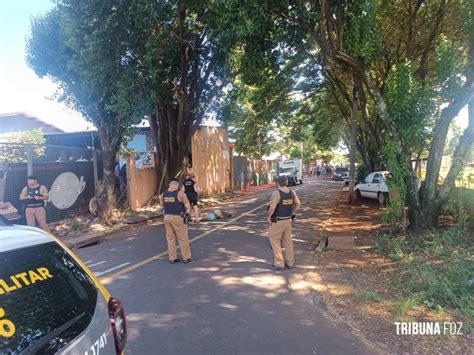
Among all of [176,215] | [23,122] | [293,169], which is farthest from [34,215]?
[293,169]

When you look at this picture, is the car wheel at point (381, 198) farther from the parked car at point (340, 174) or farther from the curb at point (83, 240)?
the parked car at point (340, 174)

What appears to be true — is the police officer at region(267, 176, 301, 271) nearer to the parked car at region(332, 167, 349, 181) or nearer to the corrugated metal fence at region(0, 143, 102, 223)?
the corrugated metal fence at region(0, 143, 102, 223)

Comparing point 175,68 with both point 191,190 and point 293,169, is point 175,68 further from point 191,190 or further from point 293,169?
point 293,169

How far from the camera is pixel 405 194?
9391 mm

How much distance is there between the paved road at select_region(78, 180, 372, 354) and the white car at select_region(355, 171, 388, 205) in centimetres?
839

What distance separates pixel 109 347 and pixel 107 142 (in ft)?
40.2

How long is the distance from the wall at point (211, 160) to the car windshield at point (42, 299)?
2105cm

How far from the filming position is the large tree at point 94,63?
11.5m

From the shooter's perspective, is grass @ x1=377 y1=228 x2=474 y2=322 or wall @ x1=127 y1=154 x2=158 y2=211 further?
wall @ x1=127 y1=154 x2=158 y2=211

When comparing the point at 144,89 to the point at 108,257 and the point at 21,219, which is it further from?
the point at 108,257

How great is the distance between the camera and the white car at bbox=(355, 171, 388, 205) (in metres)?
16.8

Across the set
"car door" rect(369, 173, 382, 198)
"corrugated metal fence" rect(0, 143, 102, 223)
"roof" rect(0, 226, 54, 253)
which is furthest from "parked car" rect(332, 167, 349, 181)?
"roof" rect(0, 226, 54, 253)

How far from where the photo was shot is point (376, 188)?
1764 centimetres

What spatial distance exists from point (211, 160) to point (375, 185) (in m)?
11.9
